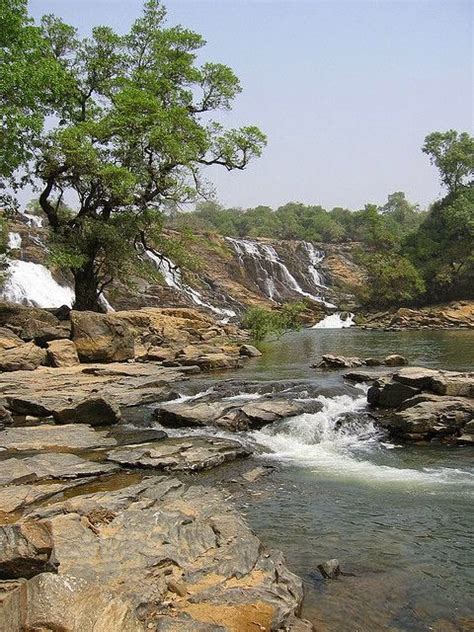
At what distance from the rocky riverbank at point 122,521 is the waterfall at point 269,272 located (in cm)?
3500

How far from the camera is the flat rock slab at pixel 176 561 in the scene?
4012mm

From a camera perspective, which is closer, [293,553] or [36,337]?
[293,553]

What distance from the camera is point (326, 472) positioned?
8297mm

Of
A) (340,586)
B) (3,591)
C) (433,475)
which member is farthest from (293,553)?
(433,475)

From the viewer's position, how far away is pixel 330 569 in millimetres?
4980

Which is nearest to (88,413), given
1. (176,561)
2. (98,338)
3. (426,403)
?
(176,561)

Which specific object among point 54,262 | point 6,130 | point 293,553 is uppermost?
point 6,130

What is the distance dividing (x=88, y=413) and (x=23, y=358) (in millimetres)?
6286

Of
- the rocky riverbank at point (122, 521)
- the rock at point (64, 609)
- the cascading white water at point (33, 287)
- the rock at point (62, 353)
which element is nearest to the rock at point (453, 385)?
the rocky riverbank at point (122, 521)

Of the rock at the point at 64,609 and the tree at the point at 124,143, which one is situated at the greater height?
the tree at the point at 124,143

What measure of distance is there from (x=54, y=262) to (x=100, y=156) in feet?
16.0

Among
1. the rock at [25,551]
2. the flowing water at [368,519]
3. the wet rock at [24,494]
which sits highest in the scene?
the rock at [25,551]

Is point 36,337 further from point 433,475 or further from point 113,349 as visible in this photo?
point 433,475

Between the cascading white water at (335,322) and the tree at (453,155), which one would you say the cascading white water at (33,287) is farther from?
the tree at (453,155)
